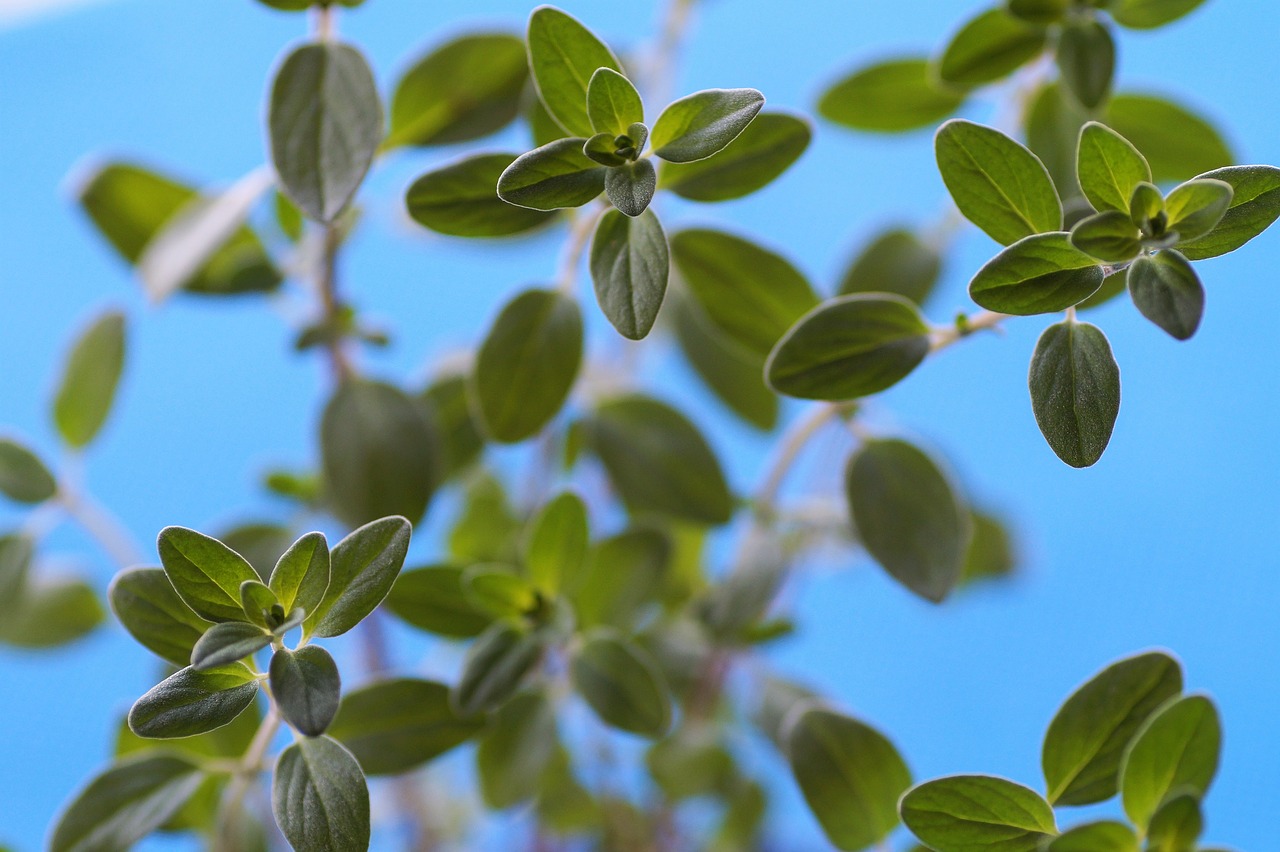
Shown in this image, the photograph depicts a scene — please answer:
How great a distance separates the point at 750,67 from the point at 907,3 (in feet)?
1.06

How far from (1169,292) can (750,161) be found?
187mm

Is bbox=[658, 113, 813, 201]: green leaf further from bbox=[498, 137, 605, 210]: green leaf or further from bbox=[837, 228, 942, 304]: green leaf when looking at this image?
bbox=[837, 228, 942, 304]: green leaf

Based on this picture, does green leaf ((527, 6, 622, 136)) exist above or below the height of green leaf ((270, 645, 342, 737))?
above

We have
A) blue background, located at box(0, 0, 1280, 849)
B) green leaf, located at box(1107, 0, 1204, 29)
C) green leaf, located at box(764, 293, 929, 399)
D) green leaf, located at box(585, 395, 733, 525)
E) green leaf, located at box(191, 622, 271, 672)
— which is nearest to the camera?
green leaf, located at box(191, 622, 271, 672)

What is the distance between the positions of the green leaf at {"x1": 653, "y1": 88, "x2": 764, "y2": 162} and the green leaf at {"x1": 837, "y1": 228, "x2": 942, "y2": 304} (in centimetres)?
32

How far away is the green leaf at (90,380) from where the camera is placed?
733 millimetres

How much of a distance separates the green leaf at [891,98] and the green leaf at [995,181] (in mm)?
316

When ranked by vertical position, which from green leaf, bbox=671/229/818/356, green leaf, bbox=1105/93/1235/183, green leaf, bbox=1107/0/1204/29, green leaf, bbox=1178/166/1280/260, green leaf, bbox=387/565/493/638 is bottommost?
green leaf, bbox=387/565/493/638

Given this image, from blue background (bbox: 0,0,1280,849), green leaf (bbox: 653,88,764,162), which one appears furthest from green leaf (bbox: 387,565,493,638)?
blue background (bbox: 0,0,1280,849)

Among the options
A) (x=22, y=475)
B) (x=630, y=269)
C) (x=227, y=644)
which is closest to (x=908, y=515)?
(x=630, y=269)

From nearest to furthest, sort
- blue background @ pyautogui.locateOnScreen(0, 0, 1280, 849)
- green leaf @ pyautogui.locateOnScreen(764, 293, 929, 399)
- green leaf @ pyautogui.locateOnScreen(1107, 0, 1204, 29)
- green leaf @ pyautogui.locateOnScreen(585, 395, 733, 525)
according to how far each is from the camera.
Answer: green leaf @ pyautogui.locateOnScreen(764, 293, 929, 399) < green leaf @ pyautogui.locateOnScreen(1107, 0, 1204, 29) < green leaf @ pyautogui.locateOnScreen(585, 395, 733, 525) < blue background @ pyautogui.locateOnScreen(0, 0, 1280, 849)

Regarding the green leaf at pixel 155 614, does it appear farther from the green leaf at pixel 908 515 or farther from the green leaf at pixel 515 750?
the green leaf at pixel 908 515

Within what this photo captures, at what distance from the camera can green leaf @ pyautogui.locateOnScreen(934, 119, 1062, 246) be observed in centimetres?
44

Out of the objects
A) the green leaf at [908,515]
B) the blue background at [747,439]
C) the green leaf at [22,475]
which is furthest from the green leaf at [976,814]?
the blue background at [747,439]
